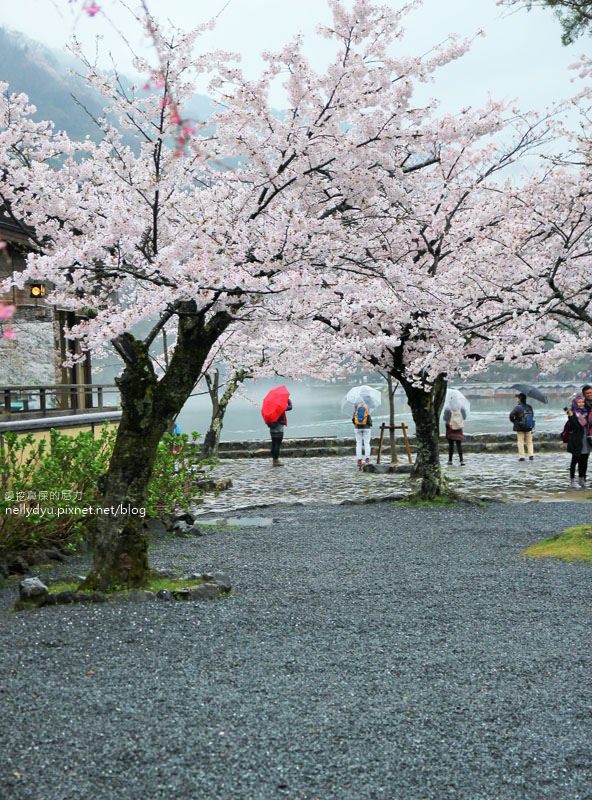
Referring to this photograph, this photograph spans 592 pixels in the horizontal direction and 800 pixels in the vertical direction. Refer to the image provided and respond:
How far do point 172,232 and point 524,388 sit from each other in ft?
56.7

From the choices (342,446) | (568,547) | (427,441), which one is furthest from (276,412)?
(568,547)

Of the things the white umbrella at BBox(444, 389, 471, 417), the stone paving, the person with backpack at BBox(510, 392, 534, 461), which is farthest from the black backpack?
the white umbrella at BBox(444, 389, 471, 417)

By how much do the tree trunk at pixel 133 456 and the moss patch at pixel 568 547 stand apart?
16.2 feet

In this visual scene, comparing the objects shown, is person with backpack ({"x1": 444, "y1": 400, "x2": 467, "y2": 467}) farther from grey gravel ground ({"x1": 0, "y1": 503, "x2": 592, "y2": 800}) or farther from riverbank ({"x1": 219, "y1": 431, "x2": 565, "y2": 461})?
grey gravel ground ({"x1": 0, "y1": 503, "x2": 592, "y2": 800})

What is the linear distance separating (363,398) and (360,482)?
3549mm

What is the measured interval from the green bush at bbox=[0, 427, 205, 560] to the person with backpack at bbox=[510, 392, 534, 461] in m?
13.2

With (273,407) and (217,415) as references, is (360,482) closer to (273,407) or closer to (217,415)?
(273,407)

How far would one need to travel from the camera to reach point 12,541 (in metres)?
8.86

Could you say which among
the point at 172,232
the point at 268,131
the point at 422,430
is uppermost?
the point at 268,131

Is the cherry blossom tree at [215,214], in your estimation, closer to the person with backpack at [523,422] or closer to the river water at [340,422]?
the person with backpack at [523,422]

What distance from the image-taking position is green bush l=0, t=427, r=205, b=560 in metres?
8.83

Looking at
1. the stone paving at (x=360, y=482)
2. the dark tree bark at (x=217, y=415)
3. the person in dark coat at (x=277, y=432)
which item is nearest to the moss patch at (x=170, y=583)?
the stone paving at (x=360, y=482)

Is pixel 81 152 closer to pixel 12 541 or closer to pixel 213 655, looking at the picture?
pixel 12 541

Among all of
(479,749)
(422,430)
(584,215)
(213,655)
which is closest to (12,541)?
(213,655)
